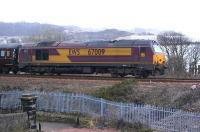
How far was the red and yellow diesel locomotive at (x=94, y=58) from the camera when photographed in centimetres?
3472

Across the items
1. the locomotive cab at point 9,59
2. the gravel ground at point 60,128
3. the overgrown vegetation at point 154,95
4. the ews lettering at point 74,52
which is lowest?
the gravel ground at point 60,128

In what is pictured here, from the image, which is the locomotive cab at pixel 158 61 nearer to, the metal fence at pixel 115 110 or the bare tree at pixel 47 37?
the metal fence at pixel 115 110

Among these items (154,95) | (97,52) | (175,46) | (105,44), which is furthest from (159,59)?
(175,46)

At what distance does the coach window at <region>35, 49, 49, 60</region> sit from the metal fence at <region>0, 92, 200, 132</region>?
1218 centimetres

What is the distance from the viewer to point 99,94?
26328 mm

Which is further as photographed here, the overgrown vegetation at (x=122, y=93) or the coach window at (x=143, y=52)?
the coach window at (x=143, y=52)

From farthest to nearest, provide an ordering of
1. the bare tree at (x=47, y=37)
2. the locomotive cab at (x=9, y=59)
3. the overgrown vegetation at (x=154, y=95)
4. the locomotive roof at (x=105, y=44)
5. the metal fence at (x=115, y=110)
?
the bare tree at (x=47, y=37) < the locomotive cab at (x=9, y=59) < the locomotive roof at (x=105, y=44) < the overgrown vegetation at (x=154, y=95) < the metal fence at (x=115, y=110)

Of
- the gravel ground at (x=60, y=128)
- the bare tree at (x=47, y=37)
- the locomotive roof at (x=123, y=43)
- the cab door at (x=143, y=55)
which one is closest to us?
the gravel ground at (x=60, y=128)

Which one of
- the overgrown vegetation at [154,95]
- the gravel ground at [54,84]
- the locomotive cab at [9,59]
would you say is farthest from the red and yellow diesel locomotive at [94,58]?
the overgrown vegetation at [154,95]

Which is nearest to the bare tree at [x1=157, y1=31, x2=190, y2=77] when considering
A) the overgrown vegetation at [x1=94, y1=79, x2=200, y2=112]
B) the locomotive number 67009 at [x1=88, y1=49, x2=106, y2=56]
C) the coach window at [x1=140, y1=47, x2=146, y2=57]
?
the locomotive number 67009 at [x1=88, y1=49, x2=106, y2=56]

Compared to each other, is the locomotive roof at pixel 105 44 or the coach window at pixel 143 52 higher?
the locomotive roof at pixel 105 44

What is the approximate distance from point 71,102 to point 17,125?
5.75 m

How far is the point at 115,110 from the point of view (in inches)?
923

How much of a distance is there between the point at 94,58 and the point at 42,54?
569 centimetres
